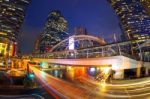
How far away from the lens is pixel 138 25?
111188 millimetres

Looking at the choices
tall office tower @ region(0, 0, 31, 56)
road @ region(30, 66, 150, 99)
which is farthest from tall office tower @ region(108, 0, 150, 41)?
road @ region(30, 66, 150, 99)

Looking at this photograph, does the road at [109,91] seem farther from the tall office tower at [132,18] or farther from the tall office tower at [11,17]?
the tall office tower at [11,17]

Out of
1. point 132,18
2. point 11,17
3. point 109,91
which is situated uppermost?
point 11,17

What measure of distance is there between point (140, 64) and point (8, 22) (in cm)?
13659

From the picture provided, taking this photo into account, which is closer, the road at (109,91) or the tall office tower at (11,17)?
the road at (109,91)

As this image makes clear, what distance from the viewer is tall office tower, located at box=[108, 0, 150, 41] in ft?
348

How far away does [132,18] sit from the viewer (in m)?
118

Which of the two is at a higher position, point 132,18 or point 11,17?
point 11,17

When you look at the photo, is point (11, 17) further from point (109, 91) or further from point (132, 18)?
point (109, 91)

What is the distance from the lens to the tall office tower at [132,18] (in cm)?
10619

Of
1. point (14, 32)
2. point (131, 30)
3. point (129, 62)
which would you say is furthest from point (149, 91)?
point (14, 32)

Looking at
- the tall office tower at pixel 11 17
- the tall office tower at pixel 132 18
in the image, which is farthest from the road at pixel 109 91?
the tall office tower at pixel 11 17

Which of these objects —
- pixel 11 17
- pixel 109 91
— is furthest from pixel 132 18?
pixel 109 91

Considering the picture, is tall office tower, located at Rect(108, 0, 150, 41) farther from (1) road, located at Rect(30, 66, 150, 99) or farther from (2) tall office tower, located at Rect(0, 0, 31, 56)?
(1) road, located at Rect(30, 66, 150, 99)
